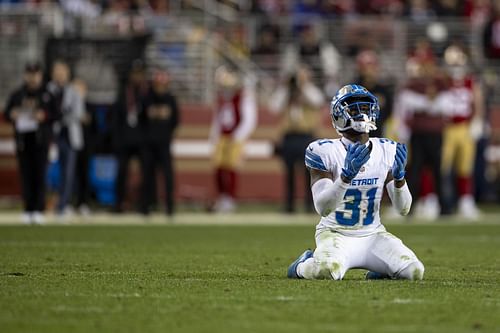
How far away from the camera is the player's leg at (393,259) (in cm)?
857

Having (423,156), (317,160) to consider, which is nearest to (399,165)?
(317,160)

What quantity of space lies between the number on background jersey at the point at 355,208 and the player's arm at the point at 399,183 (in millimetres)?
146

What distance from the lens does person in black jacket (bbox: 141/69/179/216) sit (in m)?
17.7

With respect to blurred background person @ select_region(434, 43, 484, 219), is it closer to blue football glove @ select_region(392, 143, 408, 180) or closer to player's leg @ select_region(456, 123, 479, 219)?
player's leg @ select_region(456, 123, 479, 219)

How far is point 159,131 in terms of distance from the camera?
1769 cm

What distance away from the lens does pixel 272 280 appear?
8773mm

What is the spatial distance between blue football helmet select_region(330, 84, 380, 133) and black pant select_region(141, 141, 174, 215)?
29.9 feet

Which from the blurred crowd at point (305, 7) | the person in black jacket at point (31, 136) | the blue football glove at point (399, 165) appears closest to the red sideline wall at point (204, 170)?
the blurred crowd at point (305, 7)

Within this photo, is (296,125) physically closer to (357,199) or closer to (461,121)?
(461,121)

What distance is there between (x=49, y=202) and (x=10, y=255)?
917 centimetres

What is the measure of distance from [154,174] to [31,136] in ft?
8.32

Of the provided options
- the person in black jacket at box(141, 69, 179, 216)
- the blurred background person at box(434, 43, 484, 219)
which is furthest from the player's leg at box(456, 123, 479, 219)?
the person in black jacket at box(141, 69, 179, 216)

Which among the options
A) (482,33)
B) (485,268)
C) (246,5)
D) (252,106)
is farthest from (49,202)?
(485,268)

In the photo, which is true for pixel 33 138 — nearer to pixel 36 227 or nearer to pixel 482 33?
pixel 36 227
